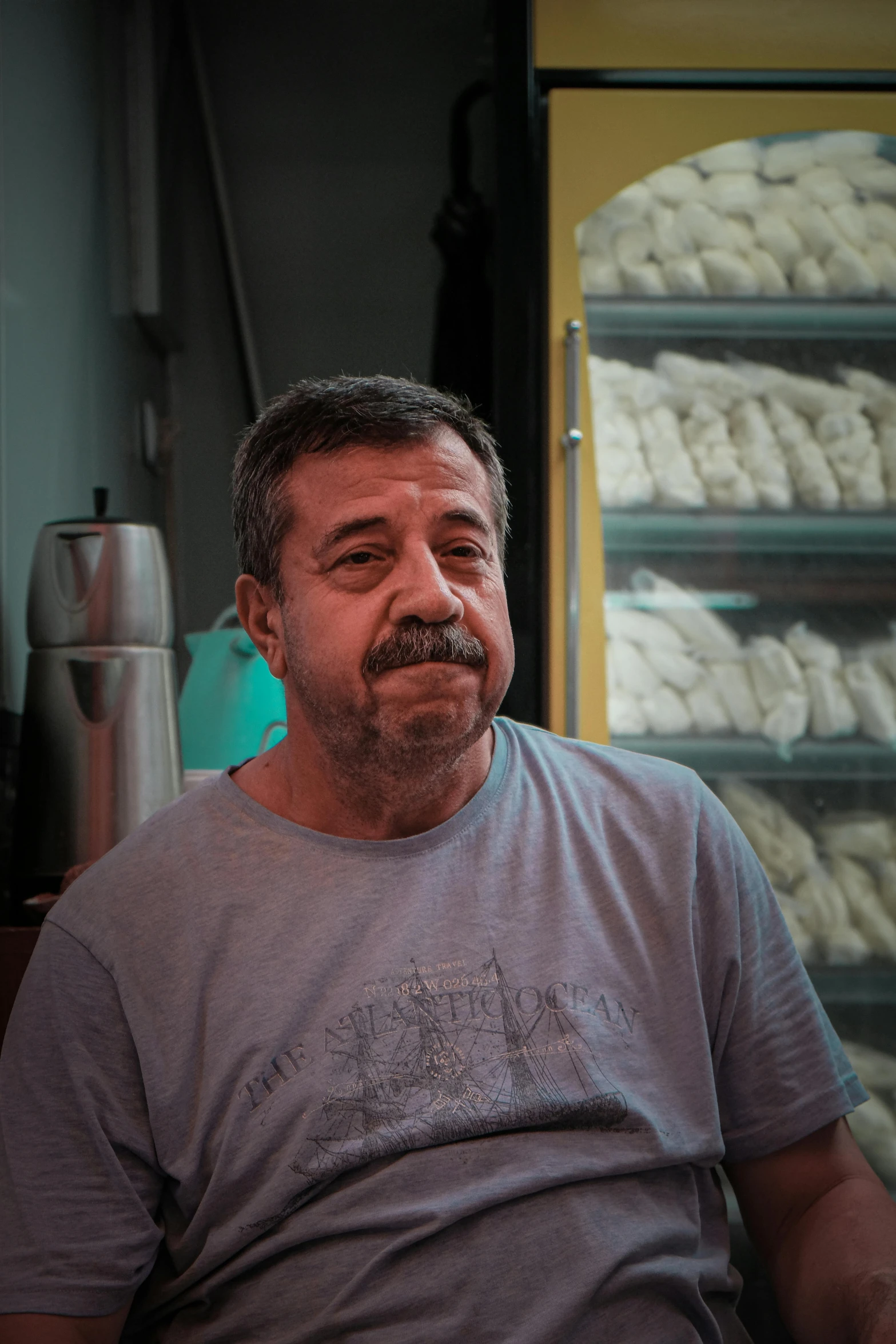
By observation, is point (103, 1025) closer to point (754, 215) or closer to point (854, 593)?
point (854, 593)

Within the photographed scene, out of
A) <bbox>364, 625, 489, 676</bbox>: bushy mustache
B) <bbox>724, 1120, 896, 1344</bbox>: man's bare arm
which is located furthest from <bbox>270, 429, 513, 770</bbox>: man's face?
<bbox>724, 1120, 896, 1344</bbox>: man's bare arm

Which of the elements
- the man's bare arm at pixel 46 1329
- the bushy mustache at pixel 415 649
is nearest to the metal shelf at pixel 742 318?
the bushy mustache at pixel 415 649

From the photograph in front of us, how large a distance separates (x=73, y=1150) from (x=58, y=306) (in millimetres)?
1708

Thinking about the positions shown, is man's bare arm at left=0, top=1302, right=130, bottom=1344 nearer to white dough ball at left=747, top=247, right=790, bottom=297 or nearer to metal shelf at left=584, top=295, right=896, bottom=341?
metal shelf at left=584, top=295, right=896, bottom=341

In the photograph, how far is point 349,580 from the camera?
1118 mm

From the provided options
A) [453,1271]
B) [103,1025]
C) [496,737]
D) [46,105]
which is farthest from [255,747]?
[46,105]

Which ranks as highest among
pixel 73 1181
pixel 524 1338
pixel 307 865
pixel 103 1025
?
pixel 307 865

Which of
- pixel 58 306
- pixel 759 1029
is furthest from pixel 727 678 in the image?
pixel 58 306

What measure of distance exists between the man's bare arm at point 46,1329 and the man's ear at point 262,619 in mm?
608

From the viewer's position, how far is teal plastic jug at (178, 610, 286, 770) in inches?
75.2

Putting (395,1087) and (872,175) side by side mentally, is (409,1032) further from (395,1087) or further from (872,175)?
(872,175)

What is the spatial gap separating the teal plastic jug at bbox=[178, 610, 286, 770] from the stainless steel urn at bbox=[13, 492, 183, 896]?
10.3 inches

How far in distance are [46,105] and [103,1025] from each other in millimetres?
1835

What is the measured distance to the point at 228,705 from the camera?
1926 mm
